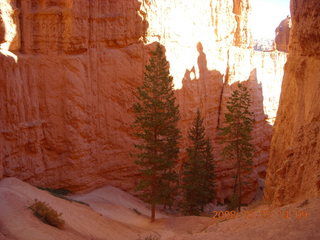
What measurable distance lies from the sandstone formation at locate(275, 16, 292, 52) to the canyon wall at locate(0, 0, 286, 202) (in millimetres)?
31003

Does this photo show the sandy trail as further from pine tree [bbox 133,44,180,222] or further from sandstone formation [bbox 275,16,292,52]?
sandstone formation [bbox 275,16,292,52]

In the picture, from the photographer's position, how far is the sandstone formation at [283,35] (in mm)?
55247

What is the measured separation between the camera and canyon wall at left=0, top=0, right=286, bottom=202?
18.8 metres

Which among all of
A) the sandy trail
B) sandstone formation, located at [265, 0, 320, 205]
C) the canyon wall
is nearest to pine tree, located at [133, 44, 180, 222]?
the sandy trail

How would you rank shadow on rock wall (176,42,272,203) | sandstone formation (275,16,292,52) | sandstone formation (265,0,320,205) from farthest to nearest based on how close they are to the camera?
1. sandstone formation (275,16,292,52)
2. shadow on rock wall (176,42,272,203)
3. sandstone formation (265,0,320,205)

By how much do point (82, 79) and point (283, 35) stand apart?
141 feet

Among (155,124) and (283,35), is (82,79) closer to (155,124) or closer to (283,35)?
(155,124)

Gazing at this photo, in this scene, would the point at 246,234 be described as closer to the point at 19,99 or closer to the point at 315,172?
the point at 315,172

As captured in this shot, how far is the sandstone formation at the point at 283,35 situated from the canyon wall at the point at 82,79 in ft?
102

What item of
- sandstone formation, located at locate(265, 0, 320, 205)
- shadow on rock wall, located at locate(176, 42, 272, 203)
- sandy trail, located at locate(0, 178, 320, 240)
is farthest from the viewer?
shadow on rock wall, located at locate(176, 42, 272, 203)

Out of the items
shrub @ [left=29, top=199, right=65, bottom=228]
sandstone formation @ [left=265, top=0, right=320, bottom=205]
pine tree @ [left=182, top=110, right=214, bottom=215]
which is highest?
sandstone formation @ [left=265, top=0, right=320, bottom=205]

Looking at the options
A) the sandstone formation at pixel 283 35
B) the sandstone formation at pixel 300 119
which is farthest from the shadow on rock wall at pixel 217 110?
the sandstone formation at pixel 283 35

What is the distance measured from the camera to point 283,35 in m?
55.9

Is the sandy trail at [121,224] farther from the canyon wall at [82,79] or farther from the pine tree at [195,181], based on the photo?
the pine tree at [195,181]
